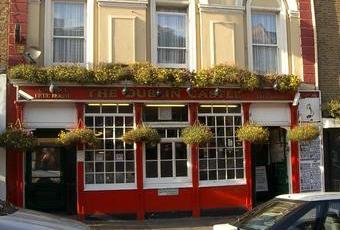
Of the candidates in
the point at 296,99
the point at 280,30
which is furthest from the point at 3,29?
the point at 296,99

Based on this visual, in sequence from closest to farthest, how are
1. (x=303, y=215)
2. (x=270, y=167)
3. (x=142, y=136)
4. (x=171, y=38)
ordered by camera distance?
(x=303, y=215), (x=142, y=136), (x=171, y=38), (x=270, y=167)

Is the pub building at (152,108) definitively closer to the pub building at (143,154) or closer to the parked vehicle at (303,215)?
the pub building at (143,154)

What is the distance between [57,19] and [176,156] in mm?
4874

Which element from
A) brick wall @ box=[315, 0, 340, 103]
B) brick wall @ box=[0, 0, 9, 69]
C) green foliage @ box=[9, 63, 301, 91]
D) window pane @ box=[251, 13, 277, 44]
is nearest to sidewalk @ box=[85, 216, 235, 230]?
green foliage @ box=[9, 63, 301, 91]

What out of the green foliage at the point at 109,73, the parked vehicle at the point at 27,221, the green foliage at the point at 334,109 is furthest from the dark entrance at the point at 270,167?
the parked vehicle at the point at 27,221

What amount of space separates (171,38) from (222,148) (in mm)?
3367

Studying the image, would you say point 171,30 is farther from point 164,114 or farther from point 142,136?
point 142,136

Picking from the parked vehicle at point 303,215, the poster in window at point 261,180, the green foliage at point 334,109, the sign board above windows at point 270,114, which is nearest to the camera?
the parked vehicle at point 303,215

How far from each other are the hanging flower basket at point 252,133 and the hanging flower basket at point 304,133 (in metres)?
0.81

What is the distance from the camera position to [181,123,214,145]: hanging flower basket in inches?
604

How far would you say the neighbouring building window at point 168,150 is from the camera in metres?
15.8

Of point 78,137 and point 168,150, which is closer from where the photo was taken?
point 78,137

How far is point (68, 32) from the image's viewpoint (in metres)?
15.8

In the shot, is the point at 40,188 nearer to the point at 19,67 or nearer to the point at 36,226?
the point at 19,67
